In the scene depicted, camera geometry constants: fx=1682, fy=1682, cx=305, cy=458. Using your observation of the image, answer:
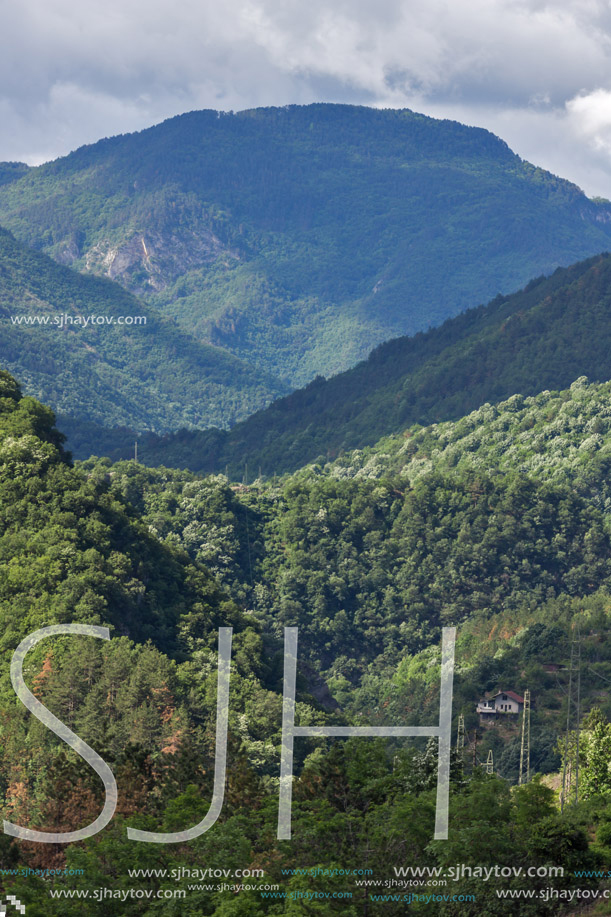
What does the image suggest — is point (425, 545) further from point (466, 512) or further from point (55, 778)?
point (55, 778)

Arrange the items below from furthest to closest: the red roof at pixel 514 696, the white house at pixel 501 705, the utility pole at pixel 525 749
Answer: the white house at pixel 501 705
the red roof at pixel 514 696
the utility pole at pixel 525 749

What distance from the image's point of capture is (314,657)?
14950cm

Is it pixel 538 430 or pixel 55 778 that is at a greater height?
pixel 538 430

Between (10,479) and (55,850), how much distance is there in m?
41.7

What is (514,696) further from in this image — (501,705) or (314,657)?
(314,657)

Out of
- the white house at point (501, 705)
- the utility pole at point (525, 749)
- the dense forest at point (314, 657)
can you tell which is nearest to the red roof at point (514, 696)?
the white house at point (501, 705)

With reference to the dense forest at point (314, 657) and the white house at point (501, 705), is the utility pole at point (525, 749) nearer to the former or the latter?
the dense forest at point (314, 657)

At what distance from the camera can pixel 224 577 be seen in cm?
15550

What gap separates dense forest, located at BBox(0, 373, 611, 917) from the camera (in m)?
54.9

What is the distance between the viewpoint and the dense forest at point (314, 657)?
54906mm

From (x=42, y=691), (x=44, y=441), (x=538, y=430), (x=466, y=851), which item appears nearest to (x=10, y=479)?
(x=44, y=441)

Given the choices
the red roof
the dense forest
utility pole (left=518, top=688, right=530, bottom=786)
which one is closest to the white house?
the red roof

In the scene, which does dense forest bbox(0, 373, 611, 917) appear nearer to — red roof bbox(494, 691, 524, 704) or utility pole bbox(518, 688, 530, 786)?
utility pole bbox(518, 688, 530, 786)

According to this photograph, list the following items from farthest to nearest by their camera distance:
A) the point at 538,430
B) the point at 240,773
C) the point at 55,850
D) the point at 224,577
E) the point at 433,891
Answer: the point at 538,430 → the point at 224,577 → the point at 240,773 → the point at 55,850 → the point at 433,891
